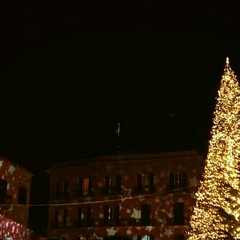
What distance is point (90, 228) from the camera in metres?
39.9

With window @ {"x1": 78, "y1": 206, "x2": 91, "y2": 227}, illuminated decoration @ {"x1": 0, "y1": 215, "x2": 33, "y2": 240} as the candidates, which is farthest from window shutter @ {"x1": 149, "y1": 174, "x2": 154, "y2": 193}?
illuminated decoration @ {"x1": 0, "y1": 215, "x2": 33, "y2": 240}

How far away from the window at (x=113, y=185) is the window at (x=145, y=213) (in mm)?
2659

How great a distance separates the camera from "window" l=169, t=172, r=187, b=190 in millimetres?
37531

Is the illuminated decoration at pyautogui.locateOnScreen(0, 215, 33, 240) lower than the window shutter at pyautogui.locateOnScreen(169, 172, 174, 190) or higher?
lower

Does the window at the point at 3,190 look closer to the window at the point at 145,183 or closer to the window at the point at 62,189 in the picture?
the window at the point at 145,183

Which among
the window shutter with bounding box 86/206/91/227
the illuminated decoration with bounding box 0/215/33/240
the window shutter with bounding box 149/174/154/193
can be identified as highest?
the window shutter with bounding box 149/174/154/193

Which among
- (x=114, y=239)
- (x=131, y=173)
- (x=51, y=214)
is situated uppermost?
(x=131, y=173)

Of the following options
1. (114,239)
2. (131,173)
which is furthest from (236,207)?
(131,173)

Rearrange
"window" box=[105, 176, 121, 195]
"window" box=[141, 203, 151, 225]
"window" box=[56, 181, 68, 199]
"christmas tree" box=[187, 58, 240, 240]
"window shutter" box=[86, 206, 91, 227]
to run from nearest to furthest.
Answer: "christmas tree" box=[187, 58, 240, 240], "window" box=[141, 203, 151, 225], "window" box=[105, 176, 121, 195], "window shutter" box=[86, 206, 91, 227], "window" box=[56, 181, 68, 199]

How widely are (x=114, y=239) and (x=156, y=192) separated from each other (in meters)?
13.5

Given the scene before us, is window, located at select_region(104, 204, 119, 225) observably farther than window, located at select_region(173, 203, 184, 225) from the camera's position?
Yes

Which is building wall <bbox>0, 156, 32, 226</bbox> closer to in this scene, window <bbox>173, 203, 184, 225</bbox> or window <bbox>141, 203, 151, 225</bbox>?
window <bbox>141, 203, 151, 225</bbox>

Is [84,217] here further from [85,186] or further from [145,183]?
[145,183]

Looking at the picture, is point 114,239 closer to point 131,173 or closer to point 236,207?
point 236,207
